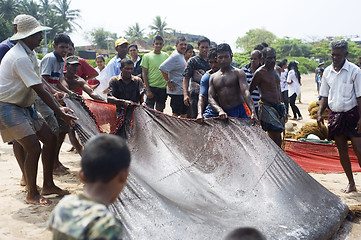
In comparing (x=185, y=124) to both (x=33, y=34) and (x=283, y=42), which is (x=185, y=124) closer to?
(x=33, y=34)

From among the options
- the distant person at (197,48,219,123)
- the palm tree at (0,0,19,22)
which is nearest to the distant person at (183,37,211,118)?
the distant person at (197,48,219,123)

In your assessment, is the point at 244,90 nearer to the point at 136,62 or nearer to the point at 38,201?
the point at 38,201

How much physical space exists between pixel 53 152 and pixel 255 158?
2.40 m

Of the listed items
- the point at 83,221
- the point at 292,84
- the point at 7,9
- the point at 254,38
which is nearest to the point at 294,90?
the point at 292,84

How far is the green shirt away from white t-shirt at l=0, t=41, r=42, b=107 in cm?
343

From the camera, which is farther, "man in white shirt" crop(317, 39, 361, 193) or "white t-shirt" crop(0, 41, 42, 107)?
"man in white shirt" crop(317, 39, 361, 193)

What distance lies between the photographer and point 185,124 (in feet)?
15.8

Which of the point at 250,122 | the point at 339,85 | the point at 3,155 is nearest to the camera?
the point at 250,122

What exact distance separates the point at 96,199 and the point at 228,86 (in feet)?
12.5

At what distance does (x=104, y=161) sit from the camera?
1.53m

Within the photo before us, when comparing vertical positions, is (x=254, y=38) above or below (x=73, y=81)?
below

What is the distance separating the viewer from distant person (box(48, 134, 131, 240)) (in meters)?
1.38

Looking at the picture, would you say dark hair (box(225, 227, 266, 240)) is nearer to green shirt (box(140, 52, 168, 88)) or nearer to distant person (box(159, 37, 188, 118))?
distant person (box(159, 37, 188, 118))

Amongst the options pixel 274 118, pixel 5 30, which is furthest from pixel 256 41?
pixel 274 118
